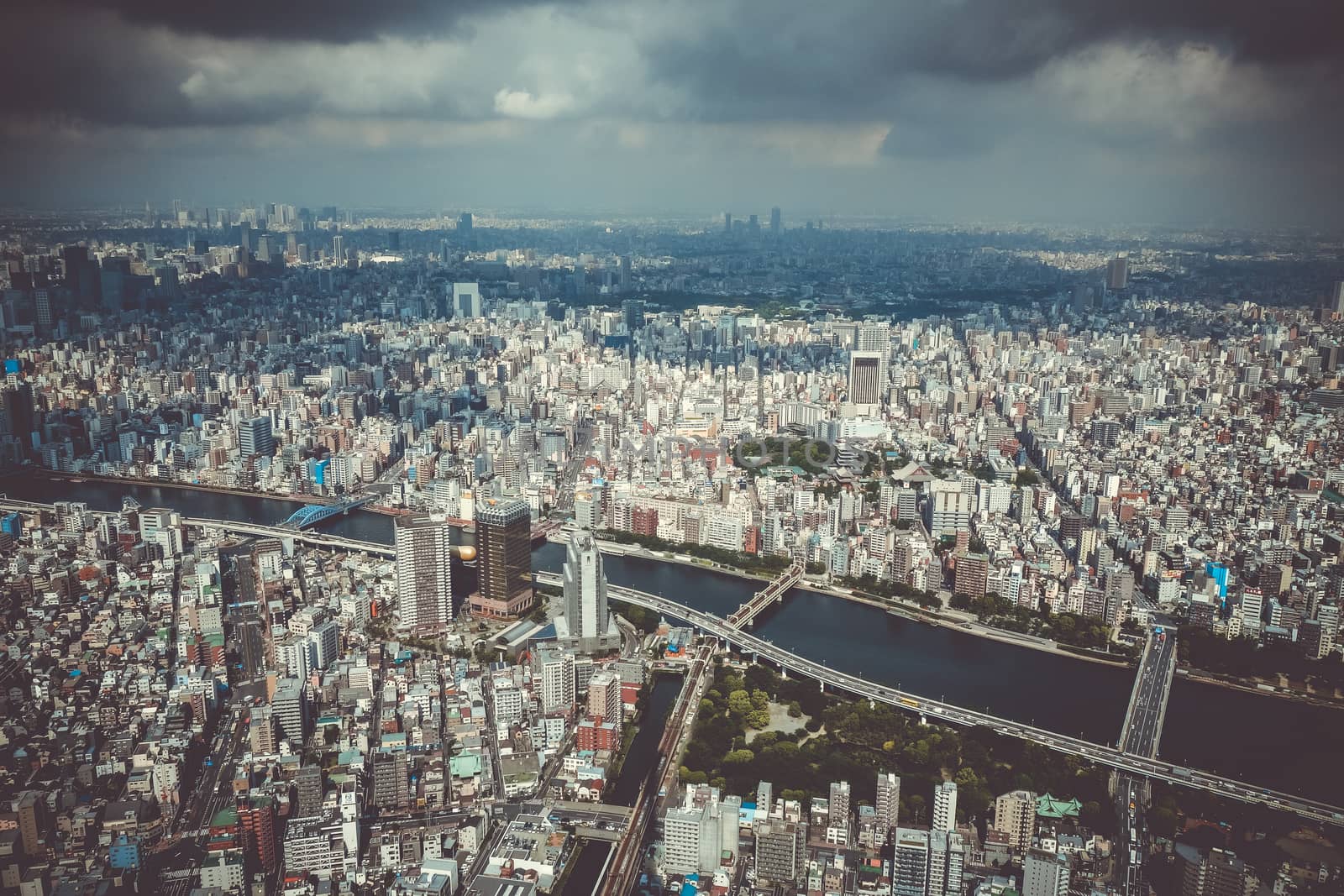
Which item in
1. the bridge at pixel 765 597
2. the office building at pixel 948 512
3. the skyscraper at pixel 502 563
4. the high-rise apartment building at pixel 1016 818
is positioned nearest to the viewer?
the high-rise apartment building at pixel 1016 818

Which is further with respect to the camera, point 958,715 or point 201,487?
point 201,487

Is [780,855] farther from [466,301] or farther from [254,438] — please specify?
[466,301]

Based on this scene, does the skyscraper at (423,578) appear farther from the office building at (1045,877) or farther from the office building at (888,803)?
the office building at (1045,877)

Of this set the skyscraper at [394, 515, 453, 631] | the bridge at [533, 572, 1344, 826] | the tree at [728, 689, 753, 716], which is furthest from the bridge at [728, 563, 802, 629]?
the skyscraper at [394, 515, 453, 631]

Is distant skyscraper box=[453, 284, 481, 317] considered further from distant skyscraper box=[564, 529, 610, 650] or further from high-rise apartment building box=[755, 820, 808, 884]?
high-rise apartment building box=[755, 820, 808, 884]

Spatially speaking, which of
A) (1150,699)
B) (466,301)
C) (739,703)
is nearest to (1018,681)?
(1150,699)

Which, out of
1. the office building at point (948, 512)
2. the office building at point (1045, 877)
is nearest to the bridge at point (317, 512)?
the office building at point (948, 512)
